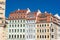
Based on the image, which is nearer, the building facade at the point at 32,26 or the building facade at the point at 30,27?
the building facade at the point at 32,26

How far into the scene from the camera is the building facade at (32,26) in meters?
45.7

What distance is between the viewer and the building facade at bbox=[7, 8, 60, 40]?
45.7 metres

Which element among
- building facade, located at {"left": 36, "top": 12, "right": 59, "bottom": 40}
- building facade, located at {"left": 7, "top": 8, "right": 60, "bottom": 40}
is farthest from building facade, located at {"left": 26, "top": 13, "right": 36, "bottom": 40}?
building facade, located at {"left": 36, "top": 12, "right": 59, "bottom": 40}

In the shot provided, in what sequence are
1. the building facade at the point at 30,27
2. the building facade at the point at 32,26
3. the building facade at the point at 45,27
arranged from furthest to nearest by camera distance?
the building facade at the point at 30,27
the building facade at the point at 32,26
the building facade at the point at 45,27

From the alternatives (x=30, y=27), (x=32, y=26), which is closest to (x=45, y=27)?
(x=32, y=26)

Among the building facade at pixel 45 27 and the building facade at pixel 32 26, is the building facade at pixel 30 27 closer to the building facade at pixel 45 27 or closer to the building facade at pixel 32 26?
the building facade at pixel 32 26

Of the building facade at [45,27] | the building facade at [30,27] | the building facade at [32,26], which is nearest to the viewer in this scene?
the building facade at [45,27]

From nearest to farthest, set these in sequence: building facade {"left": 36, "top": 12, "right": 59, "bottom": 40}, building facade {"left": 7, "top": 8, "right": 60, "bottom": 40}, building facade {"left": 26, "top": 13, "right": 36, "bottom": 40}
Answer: building facade {"left": 36, "top": 12, "right": 59, "bottom": 40}
building facade {"left": 7, "top": 8, "right": 60, "bottom": 40}
building facade {"left": 26, "top": 13, "right": 36, "bottom": 40}

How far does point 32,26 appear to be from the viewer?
154 feet

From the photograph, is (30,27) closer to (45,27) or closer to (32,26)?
(32,26)

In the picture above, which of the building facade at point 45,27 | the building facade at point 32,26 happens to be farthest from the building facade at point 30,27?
the building facade at point 45,27

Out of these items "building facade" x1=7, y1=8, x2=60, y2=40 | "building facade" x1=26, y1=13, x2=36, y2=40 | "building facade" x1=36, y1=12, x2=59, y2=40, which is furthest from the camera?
"building facade" x1=26, y1=13, x2=36, y2=40

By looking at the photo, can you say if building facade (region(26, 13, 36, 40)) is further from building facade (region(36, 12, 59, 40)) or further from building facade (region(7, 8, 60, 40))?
building facade (region(36, 12, 59, 40))

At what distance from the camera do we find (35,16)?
153 feet
